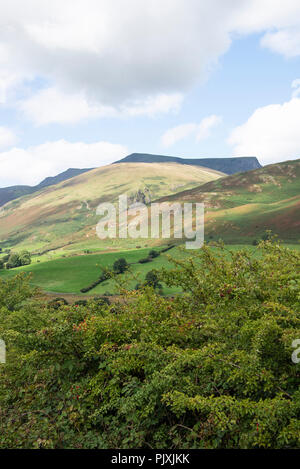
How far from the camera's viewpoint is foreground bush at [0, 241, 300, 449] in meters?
5.21

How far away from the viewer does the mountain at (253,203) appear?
9919 cm

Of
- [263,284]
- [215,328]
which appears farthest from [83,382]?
[263,284]

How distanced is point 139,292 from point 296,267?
20.9 ft

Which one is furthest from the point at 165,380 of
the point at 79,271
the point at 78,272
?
the point at 79,271

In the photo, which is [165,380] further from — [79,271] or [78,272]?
[79,271]

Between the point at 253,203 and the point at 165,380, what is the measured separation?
145933mm

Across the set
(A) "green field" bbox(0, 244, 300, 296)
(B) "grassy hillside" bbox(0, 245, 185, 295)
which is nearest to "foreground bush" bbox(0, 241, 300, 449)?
(A) "green field" bbox(0, 244, 300, 296)

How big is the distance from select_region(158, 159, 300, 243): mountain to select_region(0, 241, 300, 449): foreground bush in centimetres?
8706

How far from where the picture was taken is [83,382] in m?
7.28

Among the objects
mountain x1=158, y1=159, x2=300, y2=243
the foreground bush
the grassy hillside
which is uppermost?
mountain x1=158, y1=159, x2=300, y2=243

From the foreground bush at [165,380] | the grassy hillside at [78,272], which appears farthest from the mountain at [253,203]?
the foreground bush at [165,380]

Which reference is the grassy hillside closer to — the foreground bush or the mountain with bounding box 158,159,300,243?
the mountain with bounding box 158,159,300,243

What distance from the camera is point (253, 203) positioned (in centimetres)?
14162
